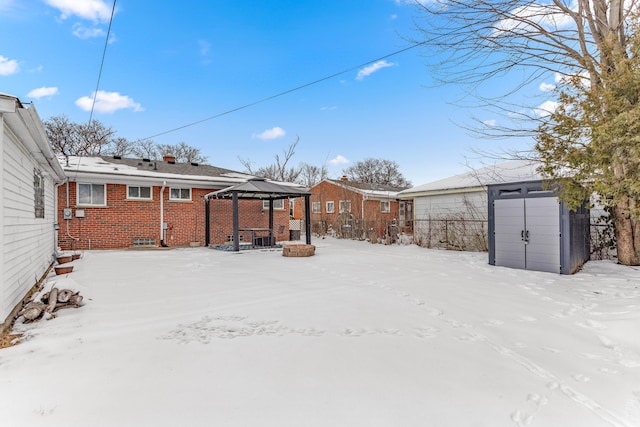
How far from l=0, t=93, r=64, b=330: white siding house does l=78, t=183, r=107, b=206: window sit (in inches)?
228

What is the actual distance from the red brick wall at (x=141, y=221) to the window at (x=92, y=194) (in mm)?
157

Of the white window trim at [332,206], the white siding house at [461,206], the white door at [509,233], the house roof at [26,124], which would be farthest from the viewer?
the white window trim at [332,206]

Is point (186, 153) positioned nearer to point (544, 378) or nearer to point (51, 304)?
point (51, 304)

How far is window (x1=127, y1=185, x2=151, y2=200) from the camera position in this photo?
1234cm

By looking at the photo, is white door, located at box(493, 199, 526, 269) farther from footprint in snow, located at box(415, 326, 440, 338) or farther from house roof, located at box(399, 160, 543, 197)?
footprint in snow, located at box(415, 326, 440, 338)

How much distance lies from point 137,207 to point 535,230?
12975mm

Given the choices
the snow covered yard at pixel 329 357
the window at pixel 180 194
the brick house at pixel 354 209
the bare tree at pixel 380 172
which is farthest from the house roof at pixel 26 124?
the bare tree at pixel 380 172

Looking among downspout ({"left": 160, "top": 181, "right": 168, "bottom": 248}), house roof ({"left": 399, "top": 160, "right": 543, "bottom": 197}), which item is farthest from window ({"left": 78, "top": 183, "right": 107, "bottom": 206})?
house roof ({"left": 399, "top": 160, "right": 543, "bottom": 197})

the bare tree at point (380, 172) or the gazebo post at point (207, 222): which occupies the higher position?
the bare tree at point (380, 172)

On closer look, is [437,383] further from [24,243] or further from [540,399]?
[24,243]

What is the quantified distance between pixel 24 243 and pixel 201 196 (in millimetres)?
8893

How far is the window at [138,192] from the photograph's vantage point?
1234 cm

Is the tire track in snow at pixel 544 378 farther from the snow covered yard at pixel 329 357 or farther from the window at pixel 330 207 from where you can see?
the window at pixel 330 207

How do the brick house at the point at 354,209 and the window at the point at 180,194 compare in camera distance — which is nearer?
the window at the point at 180,194
